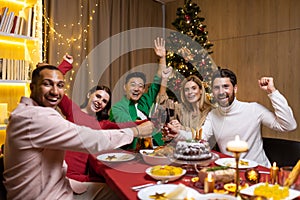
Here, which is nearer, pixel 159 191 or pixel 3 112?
pixel 159 191

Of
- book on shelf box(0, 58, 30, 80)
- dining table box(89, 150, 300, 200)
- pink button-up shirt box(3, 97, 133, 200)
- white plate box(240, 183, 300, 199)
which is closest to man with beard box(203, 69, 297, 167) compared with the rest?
dining table box(89, 150, 300, 200)

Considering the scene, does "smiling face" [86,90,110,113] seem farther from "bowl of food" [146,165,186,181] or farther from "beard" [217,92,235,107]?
"bowl of food" [146,165,186,181]

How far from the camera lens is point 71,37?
394cm

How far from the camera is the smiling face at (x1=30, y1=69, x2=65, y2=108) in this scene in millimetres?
1609

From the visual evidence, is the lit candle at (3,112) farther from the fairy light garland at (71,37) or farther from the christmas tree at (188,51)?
the christmas tree at (188,51)

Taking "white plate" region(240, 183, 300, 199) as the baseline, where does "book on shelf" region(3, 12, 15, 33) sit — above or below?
above

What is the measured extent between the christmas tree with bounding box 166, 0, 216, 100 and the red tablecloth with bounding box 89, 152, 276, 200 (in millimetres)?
2279

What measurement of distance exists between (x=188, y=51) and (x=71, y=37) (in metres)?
1.63

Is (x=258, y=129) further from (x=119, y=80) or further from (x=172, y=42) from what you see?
(x=119, y=80)

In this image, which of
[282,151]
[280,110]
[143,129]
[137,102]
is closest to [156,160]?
[143,129]

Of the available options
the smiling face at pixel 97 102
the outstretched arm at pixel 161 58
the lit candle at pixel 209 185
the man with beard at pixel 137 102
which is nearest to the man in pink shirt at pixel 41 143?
the lit candle at pixel 209 185

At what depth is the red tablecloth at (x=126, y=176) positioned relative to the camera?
1.33 metres

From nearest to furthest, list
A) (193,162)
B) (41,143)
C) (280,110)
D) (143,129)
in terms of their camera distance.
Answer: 1. (41,143)
2. (193,162)
3. (143,129)
4. (280,110)

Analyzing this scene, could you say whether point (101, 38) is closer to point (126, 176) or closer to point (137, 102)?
point (137, 102)
